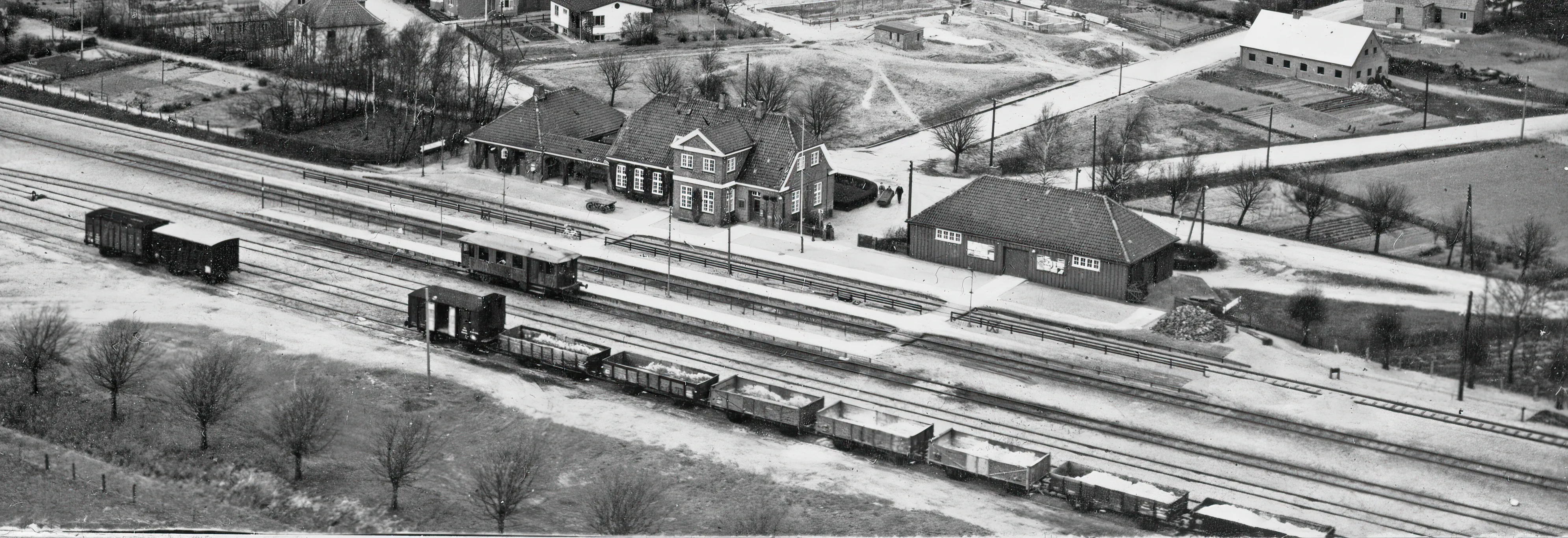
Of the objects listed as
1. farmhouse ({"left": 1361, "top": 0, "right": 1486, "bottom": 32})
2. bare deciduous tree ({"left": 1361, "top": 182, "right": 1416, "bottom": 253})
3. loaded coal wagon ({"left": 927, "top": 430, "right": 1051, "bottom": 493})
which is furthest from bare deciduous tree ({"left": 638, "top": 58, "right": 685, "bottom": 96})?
farmhouse ({"left": 1361, "top": 0, "right": 1486, "bottom": 32})

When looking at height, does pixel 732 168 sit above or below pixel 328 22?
below

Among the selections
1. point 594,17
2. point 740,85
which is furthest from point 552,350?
point 594,17

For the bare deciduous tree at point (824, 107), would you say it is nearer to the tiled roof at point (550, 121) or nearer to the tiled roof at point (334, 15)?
the tiled roof at point (550, 121)

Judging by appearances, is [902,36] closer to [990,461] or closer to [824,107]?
[824,107]

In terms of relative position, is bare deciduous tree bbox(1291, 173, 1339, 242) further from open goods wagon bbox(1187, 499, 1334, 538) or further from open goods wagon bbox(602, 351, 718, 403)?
open goods wagon bbox(1187, 499, 1334, 538)

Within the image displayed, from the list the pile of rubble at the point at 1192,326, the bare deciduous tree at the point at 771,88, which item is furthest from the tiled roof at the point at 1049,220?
the bare deciduous tree at the point at 771,88

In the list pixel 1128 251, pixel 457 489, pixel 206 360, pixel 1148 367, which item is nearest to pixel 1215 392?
pixel 1148 367
